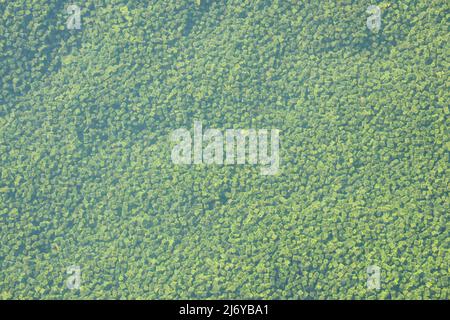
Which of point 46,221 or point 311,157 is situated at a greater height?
point 311,157

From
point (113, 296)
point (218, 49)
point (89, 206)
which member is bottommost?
point (113, 296)

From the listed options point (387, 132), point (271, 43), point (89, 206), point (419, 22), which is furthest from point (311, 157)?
point (89, 206)

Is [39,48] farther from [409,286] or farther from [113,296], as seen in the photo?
[409,286]

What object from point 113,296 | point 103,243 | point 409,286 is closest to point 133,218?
point 103,243

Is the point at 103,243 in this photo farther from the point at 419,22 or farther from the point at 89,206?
the point at 419,22

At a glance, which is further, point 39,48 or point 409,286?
point 39,48

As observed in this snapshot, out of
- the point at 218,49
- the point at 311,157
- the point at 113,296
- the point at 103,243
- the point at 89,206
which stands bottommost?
the point at 113,296
